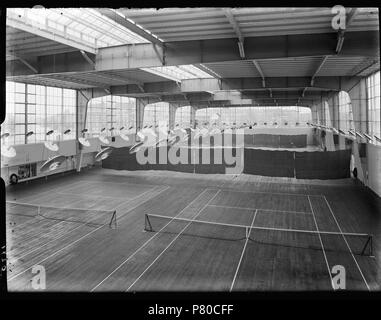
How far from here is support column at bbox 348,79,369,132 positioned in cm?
2875

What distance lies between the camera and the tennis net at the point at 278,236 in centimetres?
1653

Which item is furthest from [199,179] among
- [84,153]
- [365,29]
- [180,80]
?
[365,29]

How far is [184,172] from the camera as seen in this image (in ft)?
127

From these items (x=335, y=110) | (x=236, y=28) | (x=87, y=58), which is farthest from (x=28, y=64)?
(x=335, y=110)

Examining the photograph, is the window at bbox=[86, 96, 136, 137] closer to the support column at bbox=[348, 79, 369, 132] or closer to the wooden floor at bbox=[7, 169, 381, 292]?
the wooden floor at bbox=[7, 169, 381, 292]

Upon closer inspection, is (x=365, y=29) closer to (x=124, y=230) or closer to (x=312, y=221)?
(x=312, y=221)

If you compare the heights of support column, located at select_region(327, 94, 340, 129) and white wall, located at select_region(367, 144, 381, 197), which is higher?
support column, located at select_region(327, 94, 340, 129)

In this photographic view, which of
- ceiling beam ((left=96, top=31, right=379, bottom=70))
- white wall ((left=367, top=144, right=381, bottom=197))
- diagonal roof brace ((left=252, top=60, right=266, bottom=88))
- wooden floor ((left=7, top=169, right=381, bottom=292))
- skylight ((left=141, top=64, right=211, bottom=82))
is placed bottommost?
wooden floor ((left=7, top=169, right=381, bottom=292))

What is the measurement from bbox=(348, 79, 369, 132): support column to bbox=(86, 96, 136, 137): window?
28002 mm

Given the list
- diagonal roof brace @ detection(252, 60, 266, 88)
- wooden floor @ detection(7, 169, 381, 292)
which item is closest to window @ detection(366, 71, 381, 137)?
wooden floor @ detection(7, 169, 381, 292)

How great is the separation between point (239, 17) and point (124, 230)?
39.7ft

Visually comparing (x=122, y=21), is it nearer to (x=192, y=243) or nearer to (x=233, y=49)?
(x=233, y=49)
